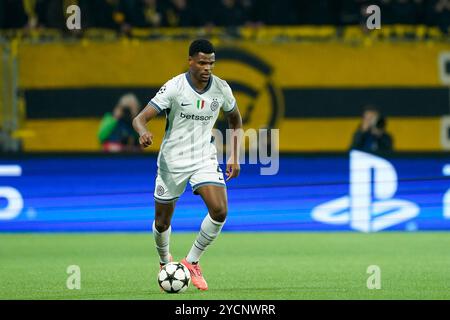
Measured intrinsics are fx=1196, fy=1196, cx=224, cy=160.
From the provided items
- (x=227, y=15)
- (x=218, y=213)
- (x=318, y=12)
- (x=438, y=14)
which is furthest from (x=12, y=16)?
(x=218, y=213)

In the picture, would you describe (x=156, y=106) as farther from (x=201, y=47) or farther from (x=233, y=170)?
(x=233, y=170)

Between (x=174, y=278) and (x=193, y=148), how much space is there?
111 centimetres

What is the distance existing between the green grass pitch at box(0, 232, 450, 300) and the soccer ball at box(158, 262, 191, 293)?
0.29ft

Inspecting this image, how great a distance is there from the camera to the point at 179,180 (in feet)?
32.6

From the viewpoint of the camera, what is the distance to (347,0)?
20.4m

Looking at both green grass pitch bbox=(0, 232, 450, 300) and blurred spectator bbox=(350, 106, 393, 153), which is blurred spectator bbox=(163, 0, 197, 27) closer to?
blurred spectator bbox=(350, 106, 393, 153)

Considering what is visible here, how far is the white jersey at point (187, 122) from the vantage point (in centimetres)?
987

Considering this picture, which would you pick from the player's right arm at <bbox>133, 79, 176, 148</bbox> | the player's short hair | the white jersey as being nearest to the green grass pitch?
the white jersey

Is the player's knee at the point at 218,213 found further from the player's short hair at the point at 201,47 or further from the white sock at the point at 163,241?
the player's short hair at the point at 201,47

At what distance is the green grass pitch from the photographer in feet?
31.3
